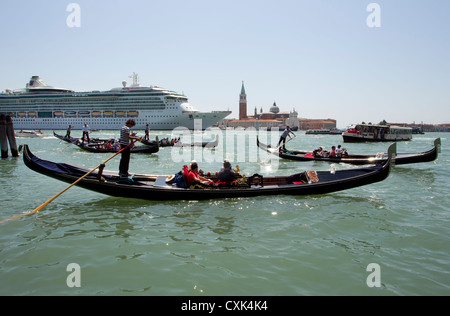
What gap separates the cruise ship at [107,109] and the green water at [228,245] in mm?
48088

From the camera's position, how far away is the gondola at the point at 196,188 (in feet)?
21.8

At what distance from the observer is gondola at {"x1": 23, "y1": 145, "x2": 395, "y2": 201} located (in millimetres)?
6641

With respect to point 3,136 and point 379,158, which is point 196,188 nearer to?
point 379,158

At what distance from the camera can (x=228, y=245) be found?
4652 millimetres

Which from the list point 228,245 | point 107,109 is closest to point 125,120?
point 107,109

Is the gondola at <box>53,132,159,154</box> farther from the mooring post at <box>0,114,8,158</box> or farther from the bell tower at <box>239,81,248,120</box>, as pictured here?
the bell tower at <box>239,81,248,120</box>

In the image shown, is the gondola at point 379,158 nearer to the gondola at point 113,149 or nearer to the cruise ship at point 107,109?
the gondola at point 113,149

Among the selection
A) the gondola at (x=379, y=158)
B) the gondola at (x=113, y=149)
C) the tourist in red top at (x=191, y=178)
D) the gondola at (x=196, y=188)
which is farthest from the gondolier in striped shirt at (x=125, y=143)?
the gondola at (x=113, y=149)

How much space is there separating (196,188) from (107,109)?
52.6m

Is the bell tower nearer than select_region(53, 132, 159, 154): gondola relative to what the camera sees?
No

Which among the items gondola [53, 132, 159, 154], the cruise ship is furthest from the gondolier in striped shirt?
the cruise ship

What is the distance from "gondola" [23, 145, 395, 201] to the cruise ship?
159 ft
